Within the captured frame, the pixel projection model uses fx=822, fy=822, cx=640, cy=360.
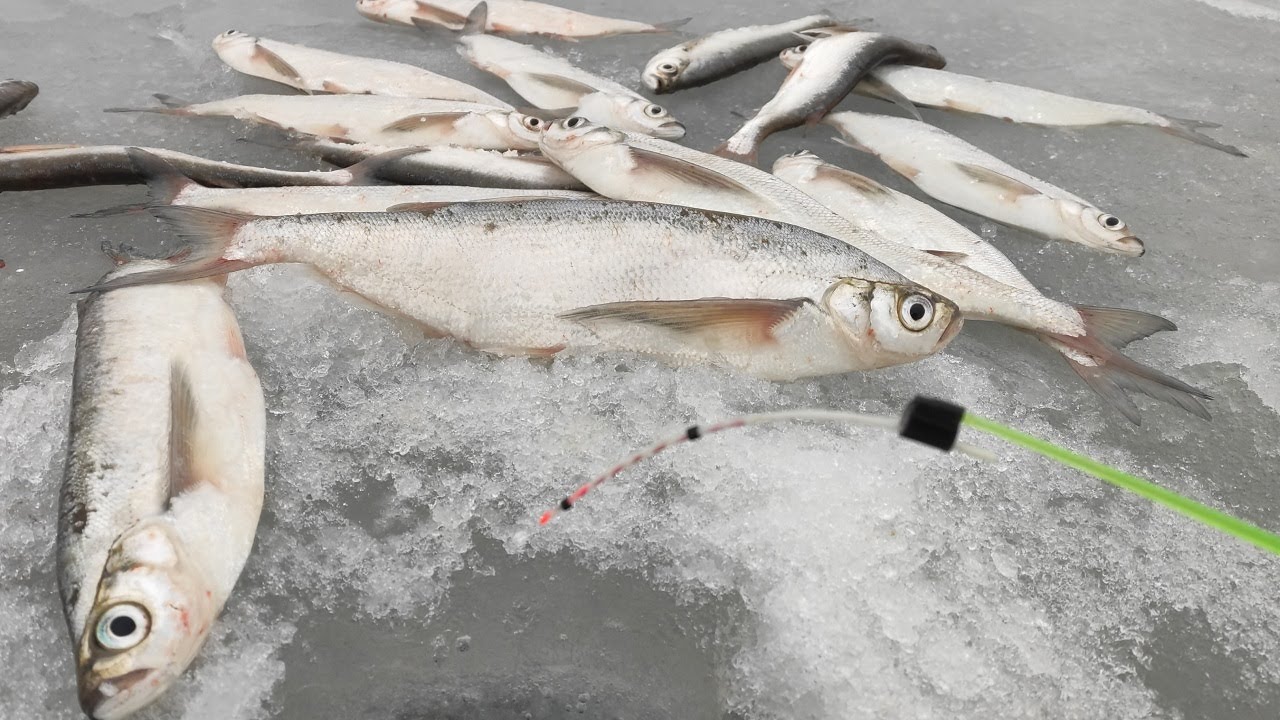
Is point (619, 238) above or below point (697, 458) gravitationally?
above

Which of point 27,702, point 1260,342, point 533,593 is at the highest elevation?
point 1260,342

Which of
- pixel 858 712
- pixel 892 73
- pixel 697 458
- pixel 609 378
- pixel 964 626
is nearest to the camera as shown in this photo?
pixel 858 712

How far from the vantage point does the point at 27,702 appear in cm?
211

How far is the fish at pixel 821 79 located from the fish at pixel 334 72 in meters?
1.50

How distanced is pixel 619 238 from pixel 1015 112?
3.22 meters

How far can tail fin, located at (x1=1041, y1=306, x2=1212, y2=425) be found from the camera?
9.66 feet

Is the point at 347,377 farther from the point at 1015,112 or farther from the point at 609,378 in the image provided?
the point at 1015,112

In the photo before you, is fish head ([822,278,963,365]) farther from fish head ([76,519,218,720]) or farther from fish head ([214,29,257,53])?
fish head ([214,29,257,53])

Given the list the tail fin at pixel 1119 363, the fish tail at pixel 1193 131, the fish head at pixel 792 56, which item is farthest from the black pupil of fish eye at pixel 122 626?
the fish tail at pixel 1193 131

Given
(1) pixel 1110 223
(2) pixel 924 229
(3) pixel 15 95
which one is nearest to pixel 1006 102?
(1) pixel 1110 223

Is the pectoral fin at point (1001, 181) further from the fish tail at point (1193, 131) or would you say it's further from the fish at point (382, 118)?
the fish at point (382, 118)

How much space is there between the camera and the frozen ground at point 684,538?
7.12 ft

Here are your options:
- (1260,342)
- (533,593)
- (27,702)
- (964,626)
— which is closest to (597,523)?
(533,593)

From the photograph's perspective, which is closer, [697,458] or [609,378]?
[697,458]
